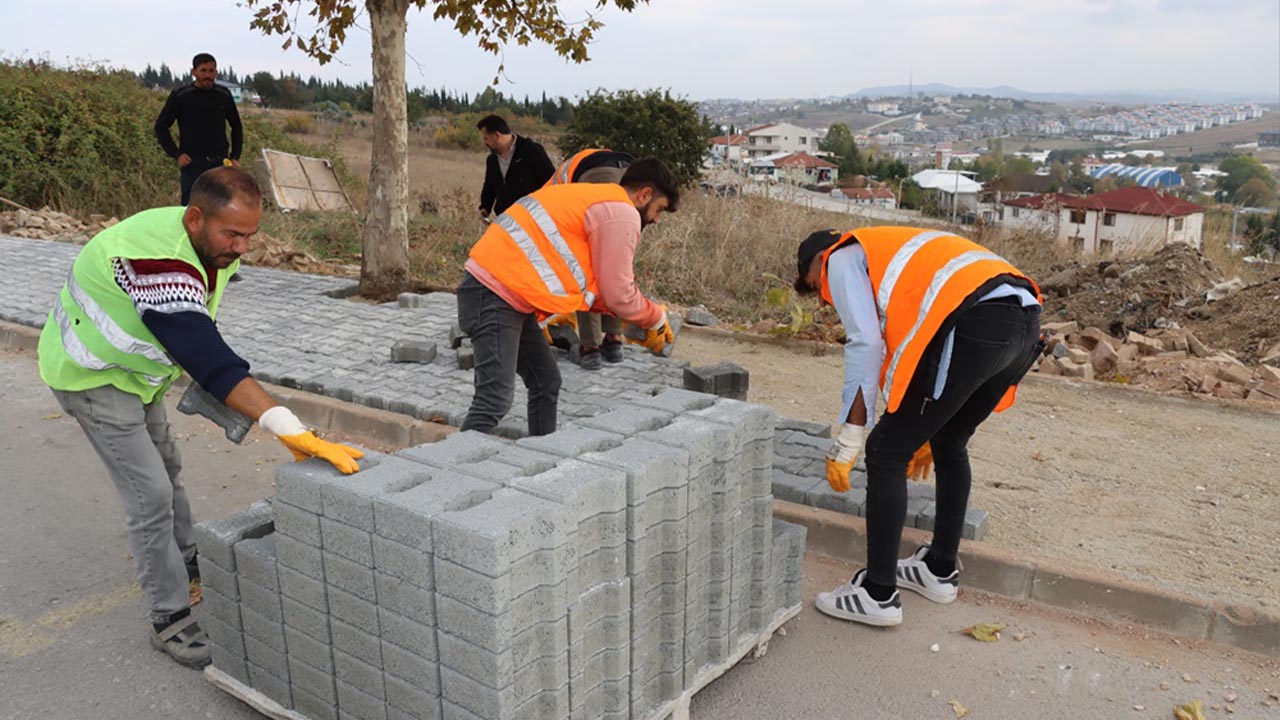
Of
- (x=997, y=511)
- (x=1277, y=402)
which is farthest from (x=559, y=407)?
(x=1277, y=402)

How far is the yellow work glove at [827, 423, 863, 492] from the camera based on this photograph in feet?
13.0

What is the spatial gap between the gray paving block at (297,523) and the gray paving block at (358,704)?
19.1 inches

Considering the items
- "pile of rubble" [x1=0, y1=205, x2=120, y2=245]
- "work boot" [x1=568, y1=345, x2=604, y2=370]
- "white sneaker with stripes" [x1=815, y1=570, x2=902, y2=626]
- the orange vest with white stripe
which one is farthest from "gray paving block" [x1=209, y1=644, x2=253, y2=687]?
"pile of rubble" [x1=0, y1=205, x2=120, y2=245]

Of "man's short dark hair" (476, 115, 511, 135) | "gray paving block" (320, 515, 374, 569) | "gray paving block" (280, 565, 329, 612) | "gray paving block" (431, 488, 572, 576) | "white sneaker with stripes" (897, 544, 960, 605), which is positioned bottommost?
"white sneaker with stripes" (897, 544, 960, 605)

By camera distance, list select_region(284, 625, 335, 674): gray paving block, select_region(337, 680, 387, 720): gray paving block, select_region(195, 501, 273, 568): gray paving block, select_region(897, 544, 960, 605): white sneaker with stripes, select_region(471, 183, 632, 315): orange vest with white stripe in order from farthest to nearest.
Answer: select_region(471, 183, 632, 315): orange vest with white stripe
select_region(897, 544, 960, 605): white sneaker with stripes
select_region(195, 501, 273, 568): gray paving block
select_region(284, 625, 335, 674): gray paving block
select_region(337, 680, 387, 720): gray paving block

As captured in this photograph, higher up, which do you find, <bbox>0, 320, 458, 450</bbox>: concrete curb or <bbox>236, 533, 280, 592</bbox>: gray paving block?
<bbox>236, 533, 280, 592</bbox>: gray paving block

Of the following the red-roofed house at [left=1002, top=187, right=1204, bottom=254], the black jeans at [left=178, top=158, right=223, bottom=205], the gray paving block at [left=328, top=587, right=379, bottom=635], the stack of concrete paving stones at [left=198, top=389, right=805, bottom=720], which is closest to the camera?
the stack of concrete paving stones at [left=198, top=389, right=805, bottom=720]

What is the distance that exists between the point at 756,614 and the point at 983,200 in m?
19.3

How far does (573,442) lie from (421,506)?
0.67 meters

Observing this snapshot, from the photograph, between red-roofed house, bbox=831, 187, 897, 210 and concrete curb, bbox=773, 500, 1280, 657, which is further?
red-roofed house, bbox=831, 187, 897, 210

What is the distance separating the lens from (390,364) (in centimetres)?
733

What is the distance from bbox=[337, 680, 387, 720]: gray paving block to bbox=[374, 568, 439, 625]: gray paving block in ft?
1.23

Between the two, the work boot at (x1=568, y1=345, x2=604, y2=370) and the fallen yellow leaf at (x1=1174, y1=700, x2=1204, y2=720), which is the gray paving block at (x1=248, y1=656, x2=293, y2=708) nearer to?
the fallen yellow leaf at (x1=1174, y1=700, x2=1204, y2=720)

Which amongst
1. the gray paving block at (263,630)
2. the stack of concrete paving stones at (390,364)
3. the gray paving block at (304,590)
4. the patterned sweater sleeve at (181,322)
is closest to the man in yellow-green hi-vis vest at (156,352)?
the patterned sweater sleeve at (181,322)
